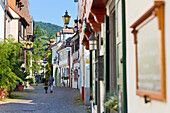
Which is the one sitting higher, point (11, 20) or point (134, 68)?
point (11, 20)

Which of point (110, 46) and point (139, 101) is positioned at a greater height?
point (110, 46)

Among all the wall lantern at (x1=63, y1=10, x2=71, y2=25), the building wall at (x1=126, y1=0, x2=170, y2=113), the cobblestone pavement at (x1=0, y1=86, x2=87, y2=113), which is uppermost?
the wall lantern at (x1=63, y1=10, x2=71, y2=25)

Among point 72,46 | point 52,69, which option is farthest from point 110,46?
point 52,69

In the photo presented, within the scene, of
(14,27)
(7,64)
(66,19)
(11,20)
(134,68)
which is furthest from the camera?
(14,27)

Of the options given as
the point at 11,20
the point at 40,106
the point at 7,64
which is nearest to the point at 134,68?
the point at 40,106

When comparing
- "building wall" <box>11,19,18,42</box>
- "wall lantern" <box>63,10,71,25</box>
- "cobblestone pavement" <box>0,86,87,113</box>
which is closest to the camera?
"cobblestone pavement" <box>0,86,87,113</box>

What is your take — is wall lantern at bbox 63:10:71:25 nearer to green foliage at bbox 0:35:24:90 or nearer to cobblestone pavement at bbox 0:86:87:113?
green foliage at bbox 0:35:24:90

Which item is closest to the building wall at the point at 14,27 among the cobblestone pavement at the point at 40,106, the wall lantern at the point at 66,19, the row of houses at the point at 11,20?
the row of houses at the point at 11,20

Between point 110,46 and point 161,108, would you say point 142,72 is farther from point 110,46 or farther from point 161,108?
point 110,46

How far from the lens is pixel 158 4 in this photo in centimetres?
269

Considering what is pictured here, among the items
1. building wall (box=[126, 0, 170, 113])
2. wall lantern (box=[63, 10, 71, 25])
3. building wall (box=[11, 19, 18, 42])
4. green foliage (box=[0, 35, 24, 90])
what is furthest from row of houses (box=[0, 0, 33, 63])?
building wall (box=[126, 0, 170, 113])

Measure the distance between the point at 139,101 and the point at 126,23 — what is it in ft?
4.56

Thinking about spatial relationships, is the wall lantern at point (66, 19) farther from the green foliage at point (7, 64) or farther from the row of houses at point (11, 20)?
the green foliage at point (7, 64)

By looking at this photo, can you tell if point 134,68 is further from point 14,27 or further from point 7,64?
point 14,27
